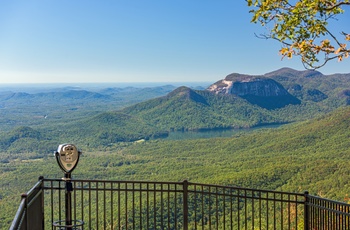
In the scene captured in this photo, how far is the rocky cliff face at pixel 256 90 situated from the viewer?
14275 centimetres

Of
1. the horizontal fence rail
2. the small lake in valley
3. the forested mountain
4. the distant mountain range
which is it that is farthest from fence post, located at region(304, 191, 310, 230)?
the small lake in valley

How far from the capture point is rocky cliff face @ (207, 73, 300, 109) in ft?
468

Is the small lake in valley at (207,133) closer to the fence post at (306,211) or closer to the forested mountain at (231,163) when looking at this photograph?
the forested mountain at (231,163)

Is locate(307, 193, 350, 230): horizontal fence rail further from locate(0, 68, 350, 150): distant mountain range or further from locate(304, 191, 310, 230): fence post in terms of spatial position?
locate(0, 68, 350, 150): distant mountain range

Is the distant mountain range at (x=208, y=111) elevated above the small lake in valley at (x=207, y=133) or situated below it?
above

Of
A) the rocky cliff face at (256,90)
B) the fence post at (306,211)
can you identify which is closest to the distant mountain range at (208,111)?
the rocky cliff face at (256,90)

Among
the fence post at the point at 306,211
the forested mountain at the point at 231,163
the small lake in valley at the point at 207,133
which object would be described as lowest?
the small lake in valley at the point at 207,133

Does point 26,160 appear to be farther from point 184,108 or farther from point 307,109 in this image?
point 307,109

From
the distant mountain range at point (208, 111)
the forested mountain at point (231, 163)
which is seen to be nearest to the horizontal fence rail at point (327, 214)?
the forested mountain at point (231, 163)

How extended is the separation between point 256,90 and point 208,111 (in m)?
24.0

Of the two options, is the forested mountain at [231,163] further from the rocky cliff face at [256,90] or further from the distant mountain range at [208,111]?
the rocky cliff face at [256,90]

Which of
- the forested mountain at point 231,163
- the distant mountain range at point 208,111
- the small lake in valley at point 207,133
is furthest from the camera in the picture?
the small lake in valley at point 207,133

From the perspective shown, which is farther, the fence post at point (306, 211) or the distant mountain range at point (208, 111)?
the distant mountain range at point (208, 111)

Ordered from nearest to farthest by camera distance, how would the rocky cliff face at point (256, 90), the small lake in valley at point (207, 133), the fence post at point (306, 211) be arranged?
the fence post at point (306, 211), the small lake in valley at point (207, 133), the rocky cliff face at point (256, 90)
